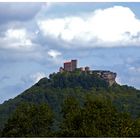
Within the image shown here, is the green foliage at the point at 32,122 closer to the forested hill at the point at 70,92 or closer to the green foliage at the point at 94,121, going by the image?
the green foliage at the point at 94,121

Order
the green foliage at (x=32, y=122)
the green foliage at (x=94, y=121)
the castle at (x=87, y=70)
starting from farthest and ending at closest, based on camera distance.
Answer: the castle at (x=87, y=70) → the green foliage at (x=32, y=122) → the green foliage at (x=94, y=121)

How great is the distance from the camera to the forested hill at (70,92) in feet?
153

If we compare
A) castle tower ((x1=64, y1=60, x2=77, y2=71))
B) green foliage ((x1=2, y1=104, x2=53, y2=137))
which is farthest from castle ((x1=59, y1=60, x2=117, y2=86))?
green foliage ((x1=2, y1=104, x2=53, y2=137))

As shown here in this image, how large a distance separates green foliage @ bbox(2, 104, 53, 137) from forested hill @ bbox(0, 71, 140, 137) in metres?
20.1

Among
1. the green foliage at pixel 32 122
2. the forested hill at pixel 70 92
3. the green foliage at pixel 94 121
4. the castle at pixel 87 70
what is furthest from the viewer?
the castle at pixel 87 70

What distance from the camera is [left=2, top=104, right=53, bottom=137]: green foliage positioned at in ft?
72.1

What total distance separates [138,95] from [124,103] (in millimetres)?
4089

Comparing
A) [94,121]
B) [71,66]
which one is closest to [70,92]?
[71,66]

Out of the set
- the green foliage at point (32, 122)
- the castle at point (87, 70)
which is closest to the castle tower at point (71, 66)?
the castle at point (87, 70)

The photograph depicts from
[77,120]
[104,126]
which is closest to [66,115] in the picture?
[77,120]

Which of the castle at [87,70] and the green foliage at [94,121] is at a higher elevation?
the castle at [87,70]

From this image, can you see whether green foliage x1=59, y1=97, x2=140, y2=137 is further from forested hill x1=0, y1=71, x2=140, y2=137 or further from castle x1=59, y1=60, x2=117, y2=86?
castle x1=59, y1=60, x2=117, y2=86

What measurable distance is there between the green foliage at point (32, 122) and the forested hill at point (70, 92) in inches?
791

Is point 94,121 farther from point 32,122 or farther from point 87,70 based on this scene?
point 87,70
